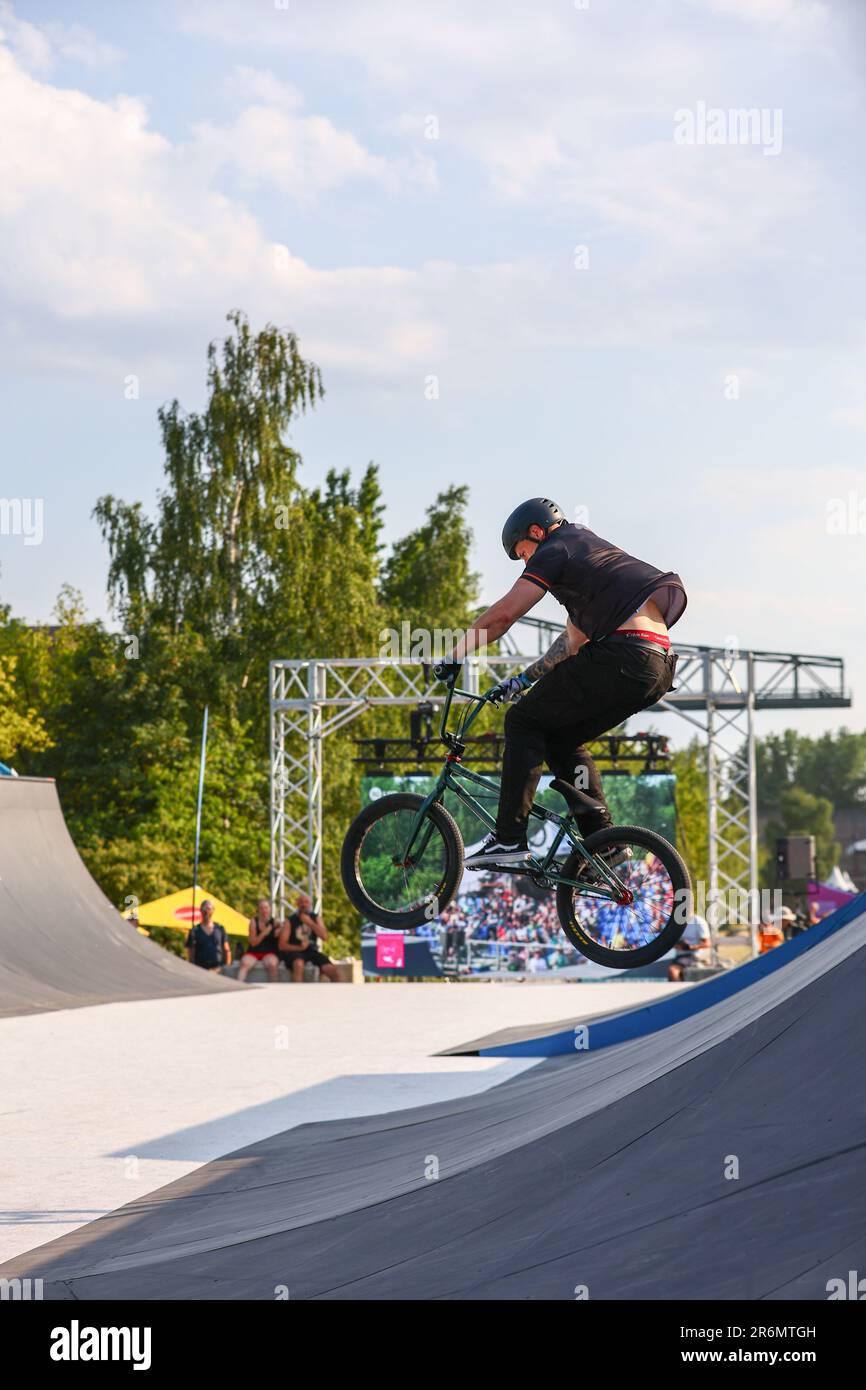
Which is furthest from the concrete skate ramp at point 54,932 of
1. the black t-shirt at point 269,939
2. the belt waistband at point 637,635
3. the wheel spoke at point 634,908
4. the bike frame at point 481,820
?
the belt waistband at point 637,635

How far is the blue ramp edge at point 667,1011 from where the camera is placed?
922 cm

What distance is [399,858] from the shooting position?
20.3ft

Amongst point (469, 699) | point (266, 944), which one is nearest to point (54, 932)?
point (266, 944)

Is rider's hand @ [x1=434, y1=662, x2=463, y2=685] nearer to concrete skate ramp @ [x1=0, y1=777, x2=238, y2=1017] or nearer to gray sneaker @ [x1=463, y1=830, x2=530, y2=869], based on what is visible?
gray sneaker @ [x1=463, y1=830, x2=530, y2=869]

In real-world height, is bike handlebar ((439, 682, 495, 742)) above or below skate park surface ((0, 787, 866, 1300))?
above

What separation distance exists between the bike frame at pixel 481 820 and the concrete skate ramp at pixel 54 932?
970 cm

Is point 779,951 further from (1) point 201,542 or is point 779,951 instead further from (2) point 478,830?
(1) point 201,542

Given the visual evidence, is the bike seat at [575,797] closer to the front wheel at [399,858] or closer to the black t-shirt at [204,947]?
the front wheel at [399,858]

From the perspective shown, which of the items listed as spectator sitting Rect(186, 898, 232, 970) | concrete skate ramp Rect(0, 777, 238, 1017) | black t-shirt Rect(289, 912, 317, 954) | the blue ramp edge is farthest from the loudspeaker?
the blue ramp edge

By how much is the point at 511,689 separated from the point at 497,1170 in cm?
185

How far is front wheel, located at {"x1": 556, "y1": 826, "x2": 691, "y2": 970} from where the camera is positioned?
554cm
